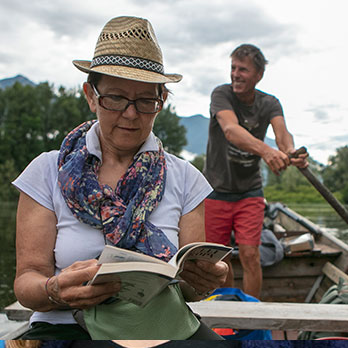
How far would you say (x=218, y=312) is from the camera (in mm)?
1420

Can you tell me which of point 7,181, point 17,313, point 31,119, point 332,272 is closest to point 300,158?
point 332,272

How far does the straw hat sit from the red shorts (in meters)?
1.61

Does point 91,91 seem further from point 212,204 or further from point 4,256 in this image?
point 4,256

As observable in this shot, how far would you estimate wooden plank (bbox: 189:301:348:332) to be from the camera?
1336mm

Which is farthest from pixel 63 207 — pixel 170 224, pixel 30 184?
pixel 170 224

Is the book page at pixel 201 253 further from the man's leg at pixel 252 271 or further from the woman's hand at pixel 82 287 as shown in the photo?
the man's leg at pixel 252 271

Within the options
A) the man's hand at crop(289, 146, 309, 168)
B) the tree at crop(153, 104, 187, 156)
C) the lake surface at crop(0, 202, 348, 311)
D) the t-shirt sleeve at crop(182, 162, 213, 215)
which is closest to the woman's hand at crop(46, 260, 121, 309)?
the t-shirt sleeve at crop(182, 162, 213, 215)

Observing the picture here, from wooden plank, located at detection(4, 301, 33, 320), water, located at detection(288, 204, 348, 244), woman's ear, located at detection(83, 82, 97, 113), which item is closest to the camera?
woman's ear, located at detection(83, 82, 97, 113)

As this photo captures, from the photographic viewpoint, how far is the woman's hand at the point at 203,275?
114 cm

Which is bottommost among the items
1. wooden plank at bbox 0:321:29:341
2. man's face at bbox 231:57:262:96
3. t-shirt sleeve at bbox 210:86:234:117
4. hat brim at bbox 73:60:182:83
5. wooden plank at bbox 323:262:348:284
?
wooden plank at bbox 323:262:348:284

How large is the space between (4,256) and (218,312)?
5254mm

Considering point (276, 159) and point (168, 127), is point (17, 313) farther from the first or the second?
point (168, 127)

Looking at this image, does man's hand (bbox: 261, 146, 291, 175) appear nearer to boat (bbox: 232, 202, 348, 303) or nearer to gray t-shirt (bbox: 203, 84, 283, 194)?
gray t-shirt (bbox: 203, 84, 283, 194)

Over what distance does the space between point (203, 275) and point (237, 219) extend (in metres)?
1.61
